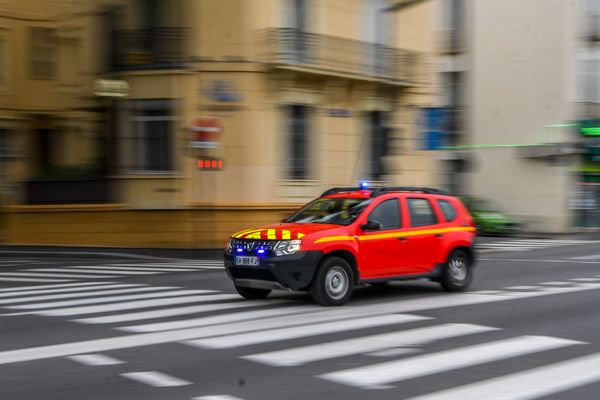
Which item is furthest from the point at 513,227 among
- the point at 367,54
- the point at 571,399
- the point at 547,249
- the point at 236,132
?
the point at 571,399

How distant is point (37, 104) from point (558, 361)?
72.9 feet

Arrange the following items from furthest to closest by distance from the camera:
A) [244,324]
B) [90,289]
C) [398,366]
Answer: [90,289] < [244,324] < [398,366]

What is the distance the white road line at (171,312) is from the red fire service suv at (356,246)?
0.87 ft

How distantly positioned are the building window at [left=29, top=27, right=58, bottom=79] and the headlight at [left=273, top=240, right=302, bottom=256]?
18323mm

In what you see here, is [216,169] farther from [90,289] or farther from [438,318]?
[438,318]

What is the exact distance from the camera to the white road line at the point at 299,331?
833cm

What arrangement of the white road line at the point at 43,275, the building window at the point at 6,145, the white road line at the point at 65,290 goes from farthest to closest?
the building window at the point at 6,145 → the white road line at the point at 43,275 → the white road line at the point at 65,290

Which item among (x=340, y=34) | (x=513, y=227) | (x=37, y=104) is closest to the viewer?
(x=340, y=34)

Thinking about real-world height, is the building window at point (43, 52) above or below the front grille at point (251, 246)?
above

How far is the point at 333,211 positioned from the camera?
11711 millimetres

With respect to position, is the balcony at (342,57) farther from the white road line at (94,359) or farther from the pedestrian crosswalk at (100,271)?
the white road line at (94,359)

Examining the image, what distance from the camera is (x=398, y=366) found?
722 cm

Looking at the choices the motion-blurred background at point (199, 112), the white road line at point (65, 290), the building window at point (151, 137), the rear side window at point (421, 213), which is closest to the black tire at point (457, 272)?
the rear side window at point (421, 213)

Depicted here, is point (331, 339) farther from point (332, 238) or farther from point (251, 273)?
point (251, 273)
